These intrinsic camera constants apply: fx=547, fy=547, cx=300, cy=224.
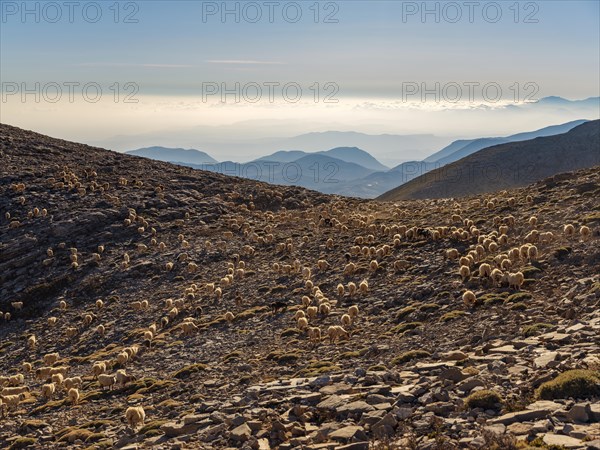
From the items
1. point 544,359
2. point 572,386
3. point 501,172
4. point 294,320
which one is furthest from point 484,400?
point 501,172

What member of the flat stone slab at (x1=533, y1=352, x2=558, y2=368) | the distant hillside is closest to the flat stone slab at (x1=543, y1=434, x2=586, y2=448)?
the flat stone slab at (x1=533, y1=352, x2=558, y2=368)

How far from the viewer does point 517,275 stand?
24.6 metres

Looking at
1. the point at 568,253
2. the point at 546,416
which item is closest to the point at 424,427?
the point at 546,416

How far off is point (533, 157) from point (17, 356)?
635 feet

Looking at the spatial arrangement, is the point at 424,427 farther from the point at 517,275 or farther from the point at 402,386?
the point at 517,275

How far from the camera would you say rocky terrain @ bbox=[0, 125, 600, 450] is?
13977mm

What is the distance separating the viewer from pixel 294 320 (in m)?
29.1

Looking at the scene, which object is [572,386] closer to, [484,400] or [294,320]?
[484,400]

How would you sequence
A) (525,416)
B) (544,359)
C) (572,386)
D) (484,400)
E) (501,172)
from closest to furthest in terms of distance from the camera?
(525,416)
(572,386)
(484,400)
(544,359)
(501,172)

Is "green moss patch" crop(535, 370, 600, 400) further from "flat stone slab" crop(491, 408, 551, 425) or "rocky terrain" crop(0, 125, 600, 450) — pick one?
"flat stone slab" crop(491, 408, 551, 425)

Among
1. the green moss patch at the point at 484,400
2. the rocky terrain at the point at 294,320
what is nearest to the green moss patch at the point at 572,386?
the rocky terrain at the point at 294,320

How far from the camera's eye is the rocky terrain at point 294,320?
13977mm

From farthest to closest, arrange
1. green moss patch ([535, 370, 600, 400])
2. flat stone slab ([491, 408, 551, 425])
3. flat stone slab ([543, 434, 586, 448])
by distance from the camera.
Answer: green moss patch ([535, 370, 600, 400]) < flat stone slab ([491, 408, 551, 425]) < flat stone slab ([543, 434, 586, 448])

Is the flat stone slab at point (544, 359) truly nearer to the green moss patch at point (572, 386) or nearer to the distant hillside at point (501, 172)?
the green moss patch at point (572, 386)
